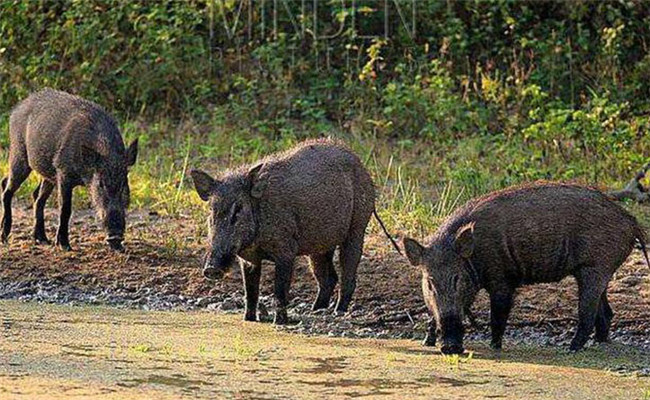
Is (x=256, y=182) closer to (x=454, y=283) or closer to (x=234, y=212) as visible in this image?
(x=234, y=212)

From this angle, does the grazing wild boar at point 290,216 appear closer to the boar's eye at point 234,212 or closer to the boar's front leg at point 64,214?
the boar's eye at point 234,212

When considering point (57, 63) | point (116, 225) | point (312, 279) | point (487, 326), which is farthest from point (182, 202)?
point (57, 63)

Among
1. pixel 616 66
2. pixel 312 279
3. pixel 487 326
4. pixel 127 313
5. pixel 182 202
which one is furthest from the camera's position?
pixel 616 66

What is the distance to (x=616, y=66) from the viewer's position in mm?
18438

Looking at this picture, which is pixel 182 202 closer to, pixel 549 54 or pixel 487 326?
pixel 487 326

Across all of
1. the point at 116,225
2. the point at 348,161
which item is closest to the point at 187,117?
the point at 116,225

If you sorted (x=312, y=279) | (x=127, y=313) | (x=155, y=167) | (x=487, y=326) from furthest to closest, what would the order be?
(x=155, y=167) < (x=312, y=279) < (x=127, y=313) < (x=487, y=326)

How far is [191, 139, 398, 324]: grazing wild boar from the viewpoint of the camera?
10.7m

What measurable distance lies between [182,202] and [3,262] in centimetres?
205

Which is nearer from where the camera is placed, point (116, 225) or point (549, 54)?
point (116, 225)

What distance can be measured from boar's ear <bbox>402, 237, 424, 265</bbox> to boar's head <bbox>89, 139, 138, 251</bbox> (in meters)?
3.56

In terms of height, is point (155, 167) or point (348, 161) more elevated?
point (348, 161)

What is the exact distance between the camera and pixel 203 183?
35.1ft

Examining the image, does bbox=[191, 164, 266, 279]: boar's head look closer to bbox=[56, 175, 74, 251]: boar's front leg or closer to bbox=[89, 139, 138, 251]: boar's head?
bbox=[89, 139, 138, 251]: boar's head
